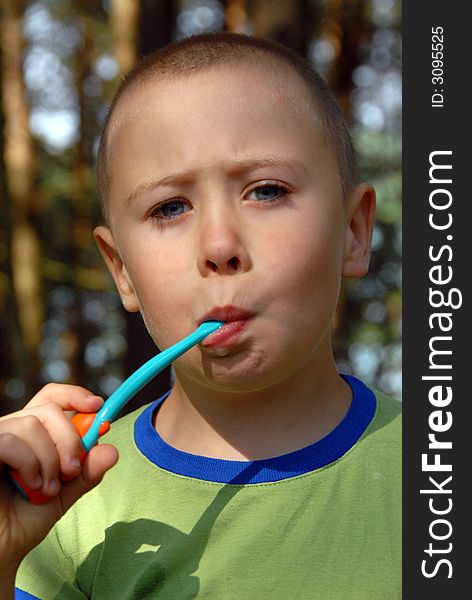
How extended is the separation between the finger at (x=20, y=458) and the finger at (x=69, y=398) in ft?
0.41

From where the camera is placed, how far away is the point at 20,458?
125 centimetres

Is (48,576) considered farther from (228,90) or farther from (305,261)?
(228,90)

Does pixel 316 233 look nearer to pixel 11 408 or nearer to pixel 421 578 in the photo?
pixel 421 578

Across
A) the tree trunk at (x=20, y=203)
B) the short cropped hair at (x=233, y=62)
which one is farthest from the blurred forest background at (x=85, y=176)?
the short cropped hair at (x=233, y=62)

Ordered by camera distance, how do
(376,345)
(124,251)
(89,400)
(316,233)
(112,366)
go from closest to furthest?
(89,400), (316,233), (124,251), (376,345), (112,366)

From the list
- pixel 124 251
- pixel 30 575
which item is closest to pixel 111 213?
pixel 124 251

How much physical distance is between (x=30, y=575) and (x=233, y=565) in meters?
0.37

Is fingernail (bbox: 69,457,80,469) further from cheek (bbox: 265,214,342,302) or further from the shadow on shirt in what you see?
cheek (bbox: 265,214,342,302)

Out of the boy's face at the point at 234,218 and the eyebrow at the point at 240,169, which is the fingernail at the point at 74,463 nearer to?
the boy's face at the point at 234,218

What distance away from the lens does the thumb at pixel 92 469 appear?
1310mm

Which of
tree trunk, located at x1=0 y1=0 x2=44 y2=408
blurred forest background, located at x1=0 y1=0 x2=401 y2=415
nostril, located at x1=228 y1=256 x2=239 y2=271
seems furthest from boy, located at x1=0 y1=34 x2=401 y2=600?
tree trunk, located at x1=0 y1=0 x2=44 y2=408

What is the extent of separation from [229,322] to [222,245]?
5.0 inches

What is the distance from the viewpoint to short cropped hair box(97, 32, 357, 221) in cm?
160

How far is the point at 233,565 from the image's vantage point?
146 cm
